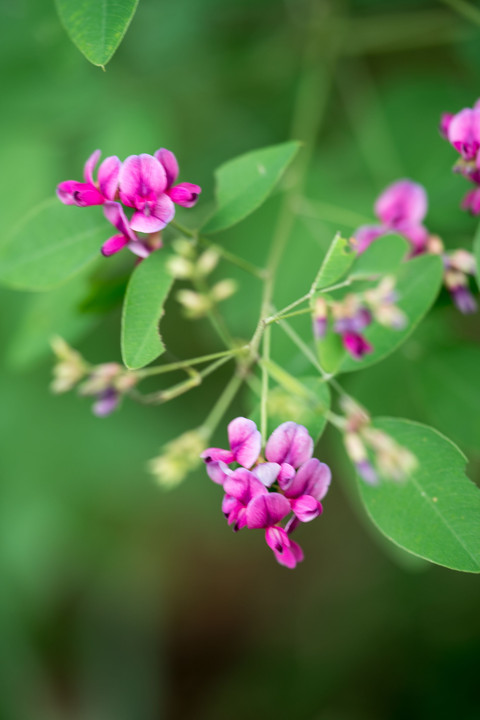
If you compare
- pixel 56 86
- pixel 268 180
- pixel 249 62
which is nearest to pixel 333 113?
pixel 249 62

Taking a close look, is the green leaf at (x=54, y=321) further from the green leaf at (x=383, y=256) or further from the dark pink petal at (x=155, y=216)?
the green leaf at (x=383, y=256)

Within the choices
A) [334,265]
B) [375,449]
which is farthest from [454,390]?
[334,265]

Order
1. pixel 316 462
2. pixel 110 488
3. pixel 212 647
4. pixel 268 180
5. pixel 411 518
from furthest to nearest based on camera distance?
1. pixel 212 647
2. pixel 110 488
3. pixel 268 180
4. pixel 411 518
5. pixel 316 462

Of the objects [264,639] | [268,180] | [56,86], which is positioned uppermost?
[268,180]

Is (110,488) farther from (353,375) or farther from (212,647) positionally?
(353,375)

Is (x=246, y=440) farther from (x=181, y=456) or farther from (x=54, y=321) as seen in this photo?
(x=54, y=321)

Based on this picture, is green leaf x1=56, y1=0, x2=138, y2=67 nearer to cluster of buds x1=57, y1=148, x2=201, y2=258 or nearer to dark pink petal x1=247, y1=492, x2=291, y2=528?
cluster of buds x1=57, y1=148, x2=201, y2=258

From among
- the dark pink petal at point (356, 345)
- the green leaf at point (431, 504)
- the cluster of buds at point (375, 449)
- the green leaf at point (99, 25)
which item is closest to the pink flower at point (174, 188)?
the green leaf at point (99, 25)
